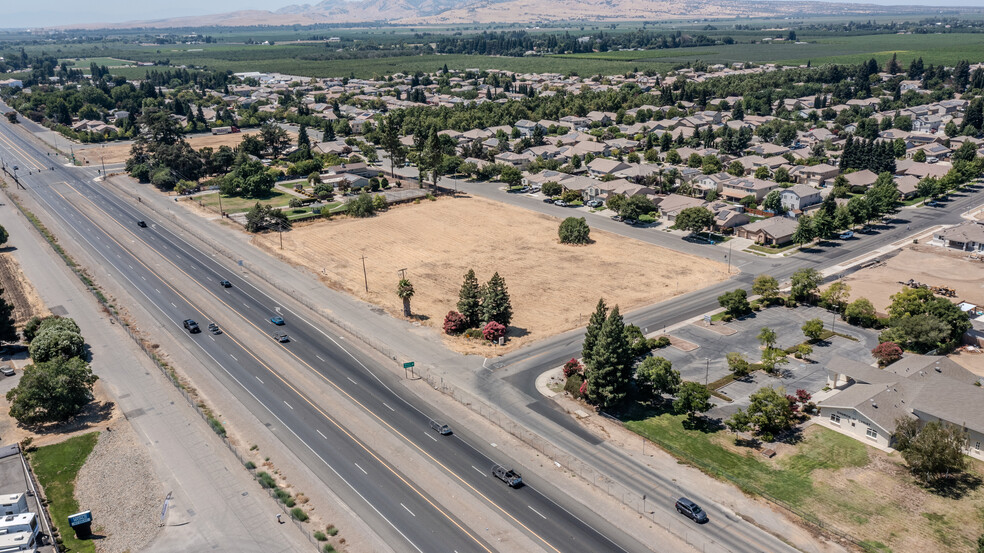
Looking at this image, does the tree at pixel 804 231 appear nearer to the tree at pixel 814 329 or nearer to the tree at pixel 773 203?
the tree at pixel 773 203

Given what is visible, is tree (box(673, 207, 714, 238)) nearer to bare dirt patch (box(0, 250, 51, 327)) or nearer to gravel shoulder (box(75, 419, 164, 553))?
gravel shoulder (box(75, 419, 164, 553))

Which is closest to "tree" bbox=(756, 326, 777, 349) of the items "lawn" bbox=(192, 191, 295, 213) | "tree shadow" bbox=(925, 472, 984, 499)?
"tree shadow" bbox=(925, 472, 984, 499)

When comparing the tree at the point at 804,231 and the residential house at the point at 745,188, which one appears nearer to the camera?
the tree at the point at 804,231

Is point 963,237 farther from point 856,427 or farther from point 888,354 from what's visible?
point 856,427

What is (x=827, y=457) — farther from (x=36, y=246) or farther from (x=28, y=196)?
(x=28, y=196)

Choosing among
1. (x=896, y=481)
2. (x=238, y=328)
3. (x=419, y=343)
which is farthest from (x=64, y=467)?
(x=896, y=481)

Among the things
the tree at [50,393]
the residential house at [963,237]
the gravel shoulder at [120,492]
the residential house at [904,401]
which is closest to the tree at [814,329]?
the residential house at [904,401]

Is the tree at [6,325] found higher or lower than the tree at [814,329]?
higher
